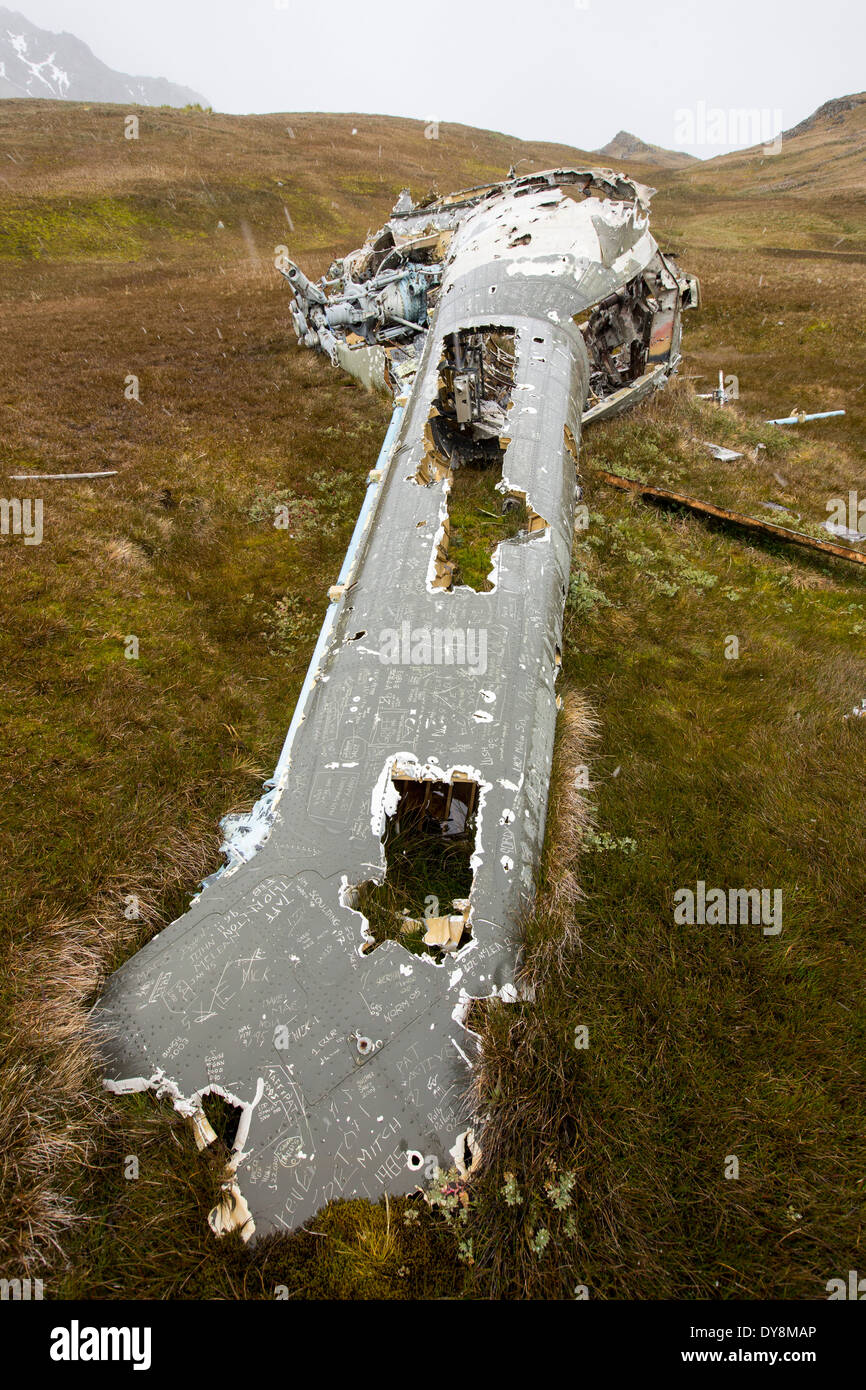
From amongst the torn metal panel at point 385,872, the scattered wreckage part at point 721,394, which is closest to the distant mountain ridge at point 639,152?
the scattered wreckage part at point 721,394

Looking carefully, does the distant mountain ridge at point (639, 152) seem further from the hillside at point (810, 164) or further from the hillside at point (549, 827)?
the hillside at point (549, 827)

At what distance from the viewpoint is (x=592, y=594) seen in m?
6.68

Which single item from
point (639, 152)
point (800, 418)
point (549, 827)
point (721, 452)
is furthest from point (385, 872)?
point (639, 152)

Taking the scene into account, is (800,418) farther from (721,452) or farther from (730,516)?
(730,516)

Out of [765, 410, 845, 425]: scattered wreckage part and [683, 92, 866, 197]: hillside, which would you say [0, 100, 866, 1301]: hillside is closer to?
[765, 410, 845, 425]: scattered wreckage part

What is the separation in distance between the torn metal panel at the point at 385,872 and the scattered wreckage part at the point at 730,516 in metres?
2.42

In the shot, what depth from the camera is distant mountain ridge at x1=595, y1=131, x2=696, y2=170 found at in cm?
7994

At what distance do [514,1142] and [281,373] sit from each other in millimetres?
12988

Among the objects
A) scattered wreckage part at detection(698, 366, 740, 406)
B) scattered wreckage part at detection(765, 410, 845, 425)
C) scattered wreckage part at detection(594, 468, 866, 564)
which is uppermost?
scattered wreckage part at detection(698, 366, 740, 406)

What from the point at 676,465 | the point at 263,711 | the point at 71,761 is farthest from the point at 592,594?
the point at 71,761

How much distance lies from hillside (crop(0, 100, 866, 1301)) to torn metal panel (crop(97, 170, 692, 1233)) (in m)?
0.21

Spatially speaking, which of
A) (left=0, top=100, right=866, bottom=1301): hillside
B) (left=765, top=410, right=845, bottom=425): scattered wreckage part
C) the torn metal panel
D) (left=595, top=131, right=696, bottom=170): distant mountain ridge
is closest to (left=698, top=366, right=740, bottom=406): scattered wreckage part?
(left=0, top=100, right=866, bottom=1301): hillside

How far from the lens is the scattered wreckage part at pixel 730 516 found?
7383 millimetres
